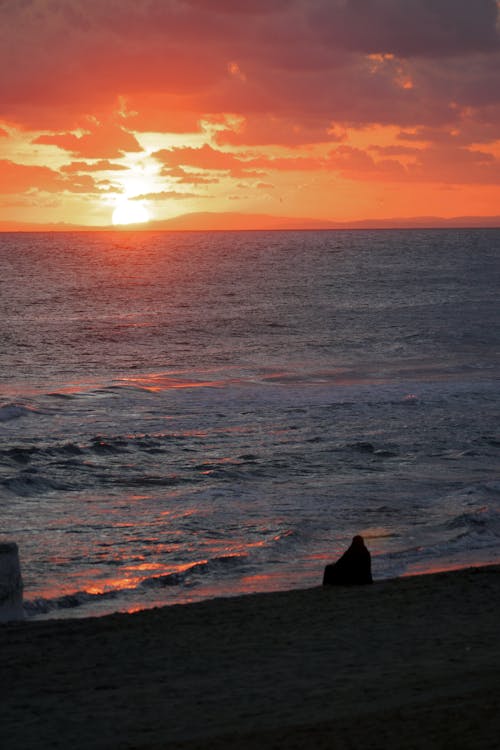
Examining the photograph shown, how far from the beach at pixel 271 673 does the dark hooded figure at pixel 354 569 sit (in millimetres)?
214

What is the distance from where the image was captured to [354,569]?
1129cm

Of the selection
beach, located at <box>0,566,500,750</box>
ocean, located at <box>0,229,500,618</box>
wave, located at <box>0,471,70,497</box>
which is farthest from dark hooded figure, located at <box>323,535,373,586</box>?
wave, located at <box>0,471,70,497</box>

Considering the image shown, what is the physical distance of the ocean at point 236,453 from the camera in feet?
43.1

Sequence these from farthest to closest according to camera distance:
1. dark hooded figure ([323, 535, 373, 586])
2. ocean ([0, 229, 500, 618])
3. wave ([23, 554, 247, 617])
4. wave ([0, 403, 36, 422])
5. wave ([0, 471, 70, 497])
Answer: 1. wave ([0, 403, 36, 422])
2. wave ([0, 471, 70, 497])
3. ocean ([0, 229, 500, 618])
4. dark hooded figure ([323, 535, 373, 586])
5. wave ([23, 554, 247, 617])

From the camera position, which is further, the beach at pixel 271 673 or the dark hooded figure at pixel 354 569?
the dark hooded figure at pixel 354 569

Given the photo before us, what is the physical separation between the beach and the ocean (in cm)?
173

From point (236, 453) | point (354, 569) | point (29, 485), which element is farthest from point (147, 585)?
point (236, 453)

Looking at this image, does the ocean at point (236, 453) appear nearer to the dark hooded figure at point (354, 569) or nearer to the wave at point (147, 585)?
the wave at point (147, 585)

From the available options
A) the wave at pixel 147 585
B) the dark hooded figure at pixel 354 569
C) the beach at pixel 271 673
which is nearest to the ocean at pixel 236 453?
the wave at pixel 147 585

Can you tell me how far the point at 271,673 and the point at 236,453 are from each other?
41.2 feet

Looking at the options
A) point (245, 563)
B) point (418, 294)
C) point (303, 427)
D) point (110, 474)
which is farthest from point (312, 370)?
point (418, 294)

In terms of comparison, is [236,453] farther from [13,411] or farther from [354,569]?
[354,569]

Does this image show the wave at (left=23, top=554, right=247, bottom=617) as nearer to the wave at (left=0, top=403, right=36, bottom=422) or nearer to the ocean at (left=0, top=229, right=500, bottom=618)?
the ocean at (left=0, top=229, right=500, bottom=618)

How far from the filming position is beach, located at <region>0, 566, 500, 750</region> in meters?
6.54
